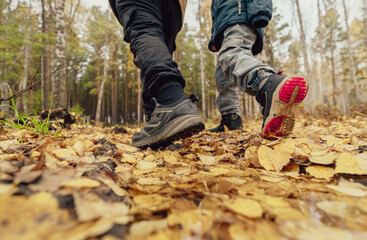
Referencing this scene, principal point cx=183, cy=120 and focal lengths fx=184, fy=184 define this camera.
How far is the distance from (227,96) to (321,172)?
1.59 m

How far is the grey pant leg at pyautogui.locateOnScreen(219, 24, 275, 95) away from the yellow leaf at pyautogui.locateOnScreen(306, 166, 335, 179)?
70 cm

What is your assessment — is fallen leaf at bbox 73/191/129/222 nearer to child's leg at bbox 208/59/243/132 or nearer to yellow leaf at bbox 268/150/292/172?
yellow leaf at bbox 268/150/292/172

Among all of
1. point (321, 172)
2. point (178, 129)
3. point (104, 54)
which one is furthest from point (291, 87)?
point (104, 54)

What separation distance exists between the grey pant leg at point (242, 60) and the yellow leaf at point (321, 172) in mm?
702

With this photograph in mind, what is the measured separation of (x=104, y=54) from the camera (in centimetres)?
1281

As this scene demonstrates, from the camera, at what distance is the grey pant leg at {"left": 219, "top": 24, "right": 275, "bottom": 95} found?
1.21 metres

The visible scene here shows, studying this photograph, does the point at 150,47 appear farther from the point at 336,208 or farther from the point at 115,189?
the point at 336,208

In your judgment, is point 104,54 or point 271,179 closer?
point 271,179

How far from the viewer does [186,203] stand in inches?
16.3

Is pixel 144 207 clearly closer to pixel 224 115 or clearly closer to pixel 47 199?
pixel 47 199

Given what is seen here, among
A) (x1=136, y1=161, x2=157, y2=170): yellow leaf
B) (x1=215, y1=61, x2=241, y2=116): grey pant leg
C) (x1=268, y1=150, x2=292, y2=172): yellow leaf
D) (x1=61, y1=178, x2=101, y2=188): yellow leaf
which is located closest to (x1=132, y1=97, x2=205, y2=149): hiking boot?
(x1=136, y1=161, x2=157, y2=170): yellow leaf

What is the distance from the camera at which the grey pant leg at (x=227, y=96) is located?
2.09 metres

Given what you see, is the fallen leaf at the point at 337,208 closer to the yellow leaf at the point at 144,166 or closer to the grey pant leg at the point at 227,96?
the yellow leaf at the point at 144,166

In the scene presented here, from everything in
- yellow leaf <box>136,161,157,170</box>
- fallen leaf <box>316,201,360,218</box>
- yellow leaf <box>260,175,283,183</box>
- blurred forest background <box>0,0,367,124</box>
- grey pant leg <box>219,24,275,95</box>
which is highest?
blurred forest background <box>0,0,367,124</box>
